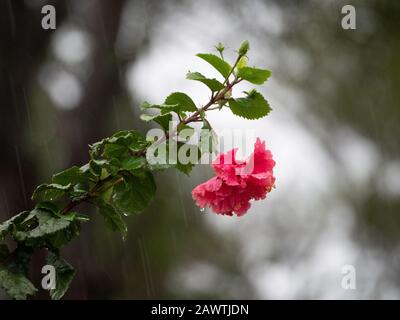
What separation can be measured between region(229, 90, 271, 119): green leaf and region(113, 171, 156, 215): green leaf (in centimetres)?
17

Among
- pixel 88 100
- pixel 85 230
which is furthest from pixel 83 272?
pixel 88 100

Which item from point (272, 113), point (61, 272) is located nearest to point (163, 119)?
point (61, 272)

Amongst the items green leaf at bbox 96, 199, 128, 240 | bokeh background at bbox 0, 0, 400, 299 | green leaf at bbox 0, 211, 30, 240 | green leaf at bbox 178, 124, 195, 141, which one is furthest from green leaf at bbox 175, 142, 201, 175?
bokeh background at bbox 0, 0, 400, 299

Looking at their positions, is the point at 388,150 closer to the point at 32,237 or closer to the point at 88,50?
the point at 88,50

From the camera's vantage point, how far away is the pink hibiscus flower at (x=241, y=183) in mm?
1015

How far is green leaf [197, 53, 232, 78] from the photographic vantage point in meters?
0.93

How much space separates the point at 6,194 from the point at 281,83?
Result: 6.27 ft

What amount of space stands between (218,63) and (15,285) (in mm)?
425

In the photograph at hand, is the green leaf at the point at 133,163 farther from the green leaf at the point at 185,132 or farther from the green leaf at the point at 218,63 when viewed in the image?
the green leaf at the point at 218,63

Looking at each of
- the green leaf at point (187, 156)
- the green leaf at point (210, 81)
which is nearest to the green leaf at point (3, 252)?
the green leaf at point (187, 156)

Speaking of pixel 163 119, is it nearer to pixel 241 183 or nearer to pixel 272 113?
pixel 241 183

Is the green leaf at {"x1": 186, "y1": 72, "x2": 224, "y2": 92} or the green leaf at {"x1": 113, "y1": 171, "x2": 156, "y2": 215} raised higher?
the green leaf at {"x1": 186, "y1": 72, "x2": 224, "y2": 92}

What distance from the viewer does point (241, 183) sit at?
102 centimetres

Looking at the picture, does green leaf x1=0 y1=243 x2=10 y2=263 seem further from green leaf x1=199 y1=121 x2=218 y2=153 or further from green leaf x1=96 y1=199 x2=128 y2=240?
green leaf x1=199 y1=121 x2=218 y2=153
